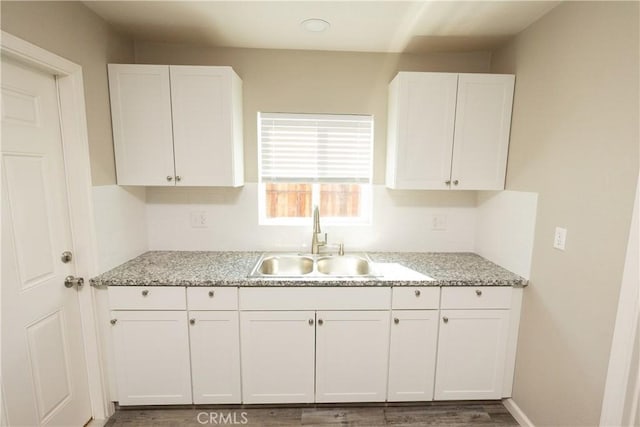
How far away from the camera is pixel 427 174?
1.93m

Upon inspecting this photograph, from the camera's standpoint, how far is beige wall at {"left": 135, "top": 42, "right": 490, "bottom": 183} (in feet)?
6.76

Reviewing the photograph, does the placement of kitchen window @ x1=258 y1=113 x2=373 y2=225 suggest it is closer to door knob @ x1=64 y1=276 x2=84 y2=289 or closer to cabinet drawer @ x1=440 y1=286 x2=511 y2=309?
cabinet drawer @ x1=440 y1=286 x2=511 y2=309

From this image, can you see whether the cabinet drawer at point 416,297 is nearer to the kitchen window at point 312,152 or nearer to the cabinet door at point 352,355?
the cabinet door at point 352,355

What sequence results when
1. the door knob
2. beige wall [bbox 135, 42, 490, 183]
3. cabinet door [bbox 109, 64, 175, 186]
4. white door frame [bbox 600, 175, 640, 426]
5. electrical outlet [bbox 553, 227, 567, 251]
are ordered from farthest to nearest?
beige wall [bbox 135, 42, 490, 183], cabinet door [bbox 109, 64, 175, 186], the door knob, electrical outlet [bbox 553, 227, 567, 251], white door frame [bbox 600, 175, 640, 426]

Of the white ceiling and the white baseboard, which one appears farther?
the white baseboard

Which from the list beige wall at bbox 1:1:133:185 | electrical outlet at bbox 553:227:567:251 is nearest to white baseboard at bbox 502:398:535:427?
electrical outlet at bbox 553:227:567:251

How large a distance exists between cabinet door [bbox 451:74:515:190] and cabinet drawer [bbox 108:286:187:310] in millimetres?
1926

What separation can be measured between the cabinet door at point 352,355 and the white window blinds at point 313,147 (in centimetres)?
106

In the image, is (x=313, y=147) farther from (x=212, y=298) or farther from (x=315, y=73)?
(x=212, y=298)

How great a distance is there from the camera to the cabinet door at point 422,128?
1.83m

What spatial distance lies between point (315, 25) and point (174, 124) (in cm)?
109

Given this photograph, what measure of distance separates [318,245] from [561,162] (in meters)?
1.55

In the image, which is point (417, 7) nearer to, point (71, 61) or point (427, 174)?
point (427, 174)

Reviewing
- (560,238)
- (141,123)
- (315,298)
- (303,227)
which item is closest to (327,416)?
(315,298)
